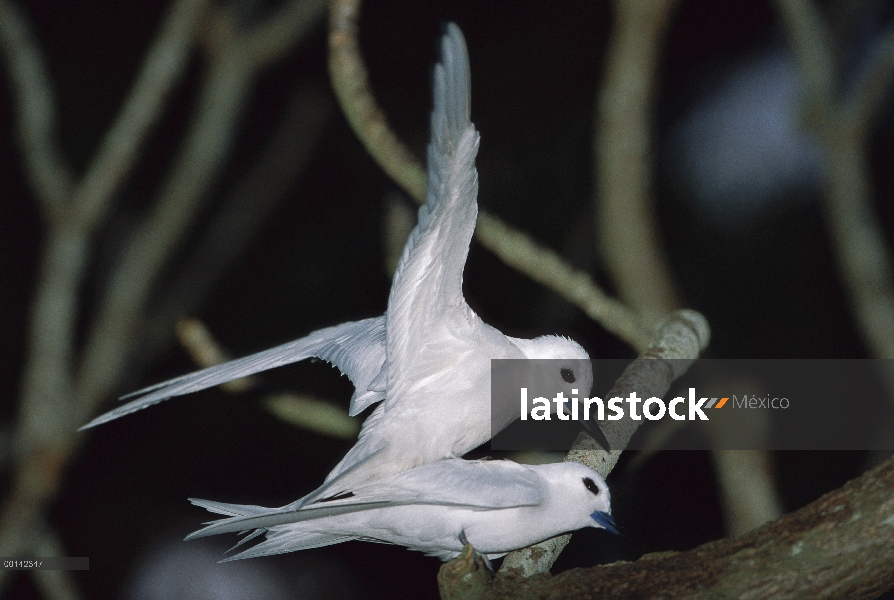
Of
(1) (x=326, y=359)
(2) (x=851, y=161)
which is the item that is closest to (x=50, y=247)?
(1) (x=326, y=359)

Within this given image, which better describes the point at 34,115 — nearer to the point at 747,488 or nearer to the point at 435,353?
the point at 435,353

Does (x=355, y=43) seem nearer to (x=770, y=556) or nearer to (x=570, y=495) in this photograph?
(x=570, y=495)

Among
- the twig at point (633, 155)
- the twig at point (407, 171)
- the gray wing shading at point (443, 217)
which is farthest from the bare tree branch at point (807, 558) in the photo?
the twig at point (633, 155)

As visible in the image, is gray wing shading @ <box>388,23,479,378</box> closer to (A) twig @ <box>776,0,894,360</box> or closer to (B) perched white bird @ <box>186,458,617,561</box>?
(B) perched white bird @ <box>186,458,617,561</box>

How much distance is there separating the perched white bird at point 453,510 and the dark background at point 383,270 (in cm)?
341

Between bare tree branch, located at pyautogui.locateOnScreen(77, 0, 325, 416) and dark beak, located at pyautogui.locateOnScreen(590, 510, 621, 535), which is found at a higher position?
bare tree branch, located at pyautogui.locateOnScreen(77, 0, 325, 416)

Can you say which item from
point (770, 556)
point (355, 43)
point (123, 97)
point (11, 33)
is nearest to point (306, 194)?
point (123, 97)

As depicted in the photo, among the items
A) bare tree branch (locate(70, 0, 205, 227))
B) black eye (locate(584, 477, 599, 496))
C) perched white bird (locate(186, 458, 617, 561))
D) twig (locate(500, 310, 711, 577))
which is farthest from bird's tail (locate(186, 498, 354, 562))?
bare tree branch (locate(70, 0, 205, 227))

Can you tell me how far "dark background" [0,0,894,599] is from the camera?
675 centimetres

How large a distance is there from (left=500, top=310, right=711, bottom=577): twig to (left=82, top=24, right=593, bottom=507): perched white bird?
408mm

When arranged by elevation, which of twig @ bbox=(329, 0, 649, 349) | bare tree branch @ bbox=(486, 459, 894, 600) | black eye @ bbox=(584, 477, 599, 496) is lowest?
bare tree branch @ bbox=(486, 459, 894, 600)

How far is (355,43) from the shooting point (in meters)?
3.83

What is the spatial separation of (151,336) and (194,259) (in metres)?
0.94

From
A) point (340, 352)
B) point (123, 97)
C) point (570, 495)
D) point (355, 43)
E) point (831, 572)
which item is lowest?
point (831, 572)
